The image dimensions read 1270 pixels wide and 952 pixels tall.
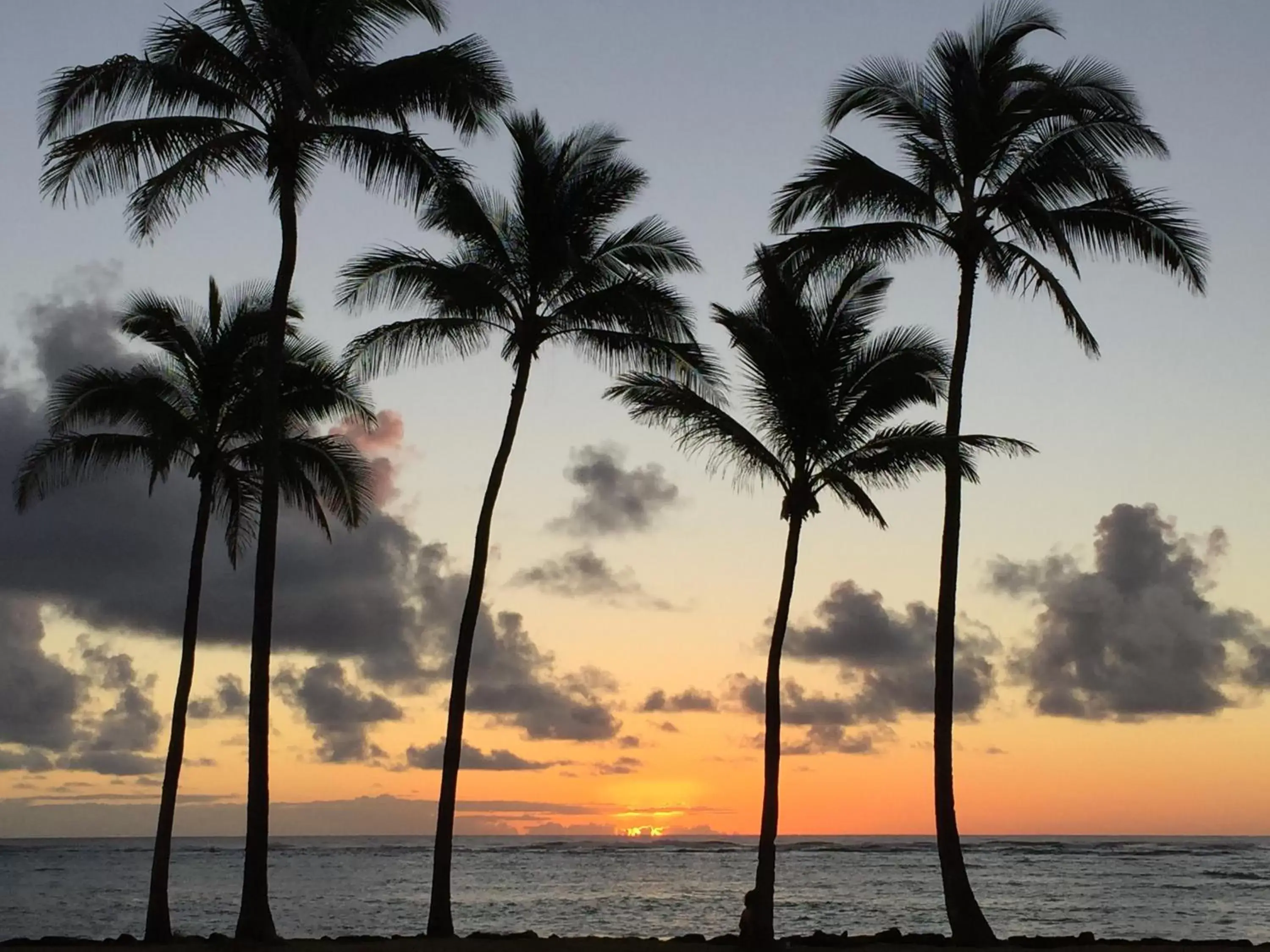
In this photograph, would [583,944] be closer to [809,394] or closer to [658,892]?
[809,394]

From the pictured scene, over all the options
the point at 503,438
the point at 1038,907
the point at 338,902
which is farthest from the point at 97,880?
the point at 503,438

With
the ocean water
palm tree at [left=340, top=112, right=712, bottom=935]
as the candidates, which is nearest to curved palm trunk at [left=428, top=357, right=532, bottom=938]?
palm tree at [left=340, top=112, right=712, bottom=935]

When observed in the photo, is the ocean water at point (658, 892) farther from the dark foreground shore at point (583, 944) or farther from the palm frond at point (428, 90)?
the palm frond at point (428, 90)

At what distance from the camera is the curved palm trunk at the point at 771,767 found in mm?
18016

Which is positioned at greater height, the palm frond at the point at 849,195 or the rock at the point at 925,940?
the palm frond at the point at 849,195

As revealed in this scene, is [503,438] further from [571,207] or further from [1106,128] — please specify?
[1106,128]

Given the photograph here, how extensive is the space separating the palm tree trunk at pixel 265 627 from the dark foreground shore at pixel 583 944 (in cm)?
51

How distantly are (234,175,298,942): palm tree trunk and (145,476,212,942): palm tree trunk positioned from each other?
173 inches

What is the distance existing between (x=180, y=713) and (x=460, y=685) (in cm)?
542

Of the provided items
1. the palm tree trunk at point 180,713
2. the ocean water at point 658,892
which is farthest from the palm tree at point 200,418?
the ocean water at point 658,892

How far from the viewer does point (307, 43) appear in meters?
18.2

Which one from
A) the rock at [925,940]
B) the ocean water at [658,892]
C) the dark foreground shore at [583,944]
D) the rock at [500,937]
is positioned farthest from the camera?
the ocean water at [658,892]

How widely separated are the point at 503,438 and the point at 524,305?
6.81ft

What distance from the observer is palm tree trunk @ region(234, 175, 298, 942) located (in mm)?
16875
